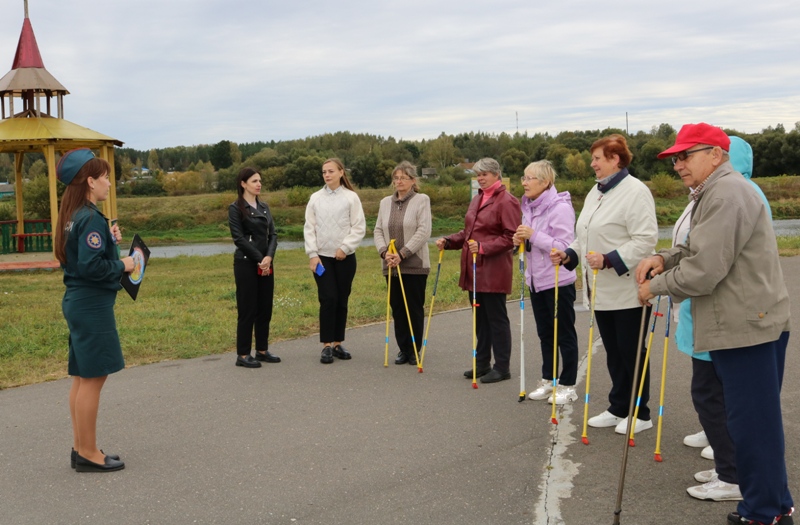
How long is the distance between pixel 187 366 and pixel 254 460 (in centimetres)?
286

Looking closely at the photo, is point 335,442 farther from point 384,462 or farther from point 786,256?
point 786,256

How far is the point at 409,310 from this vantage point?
799 cm

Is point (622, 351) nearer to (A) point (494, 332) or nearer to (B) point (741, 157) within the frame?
(B) point (741, 157)

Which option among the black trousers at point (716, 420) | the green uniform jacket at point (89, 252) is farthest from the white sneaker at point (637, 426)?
the green uniform jacket at point (89, 252)

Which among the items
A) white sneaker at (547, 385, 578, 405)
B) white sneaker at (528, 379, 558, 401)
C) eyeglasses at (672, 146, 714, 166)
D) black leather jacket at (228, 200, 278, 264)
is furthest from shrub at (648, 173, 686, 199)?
eyeglasses at (672, 146, 714, 166)

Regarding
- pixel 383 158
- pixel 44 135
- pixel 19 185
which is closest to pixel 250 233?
pixel 44 135

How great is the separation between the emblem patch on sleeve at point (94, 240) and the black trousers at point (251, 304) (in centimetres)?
288

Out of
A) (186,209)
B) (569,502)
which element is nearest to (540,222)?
(569,502)

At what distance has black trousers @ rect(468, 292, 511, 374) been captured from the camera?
23.1 feet

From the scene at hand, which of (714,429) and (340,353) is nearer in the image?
(714,429)

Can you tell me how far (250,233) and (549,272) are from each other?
3094 millimetres

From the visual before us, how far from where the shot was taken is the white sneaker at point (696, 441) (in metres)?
5.23

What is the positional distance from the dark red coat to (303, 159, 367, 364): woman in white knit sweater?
136 cm

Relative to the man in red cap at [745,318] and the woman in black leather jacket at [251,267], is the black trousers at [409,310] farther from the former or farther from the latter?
the man in red cap at [745,318]
